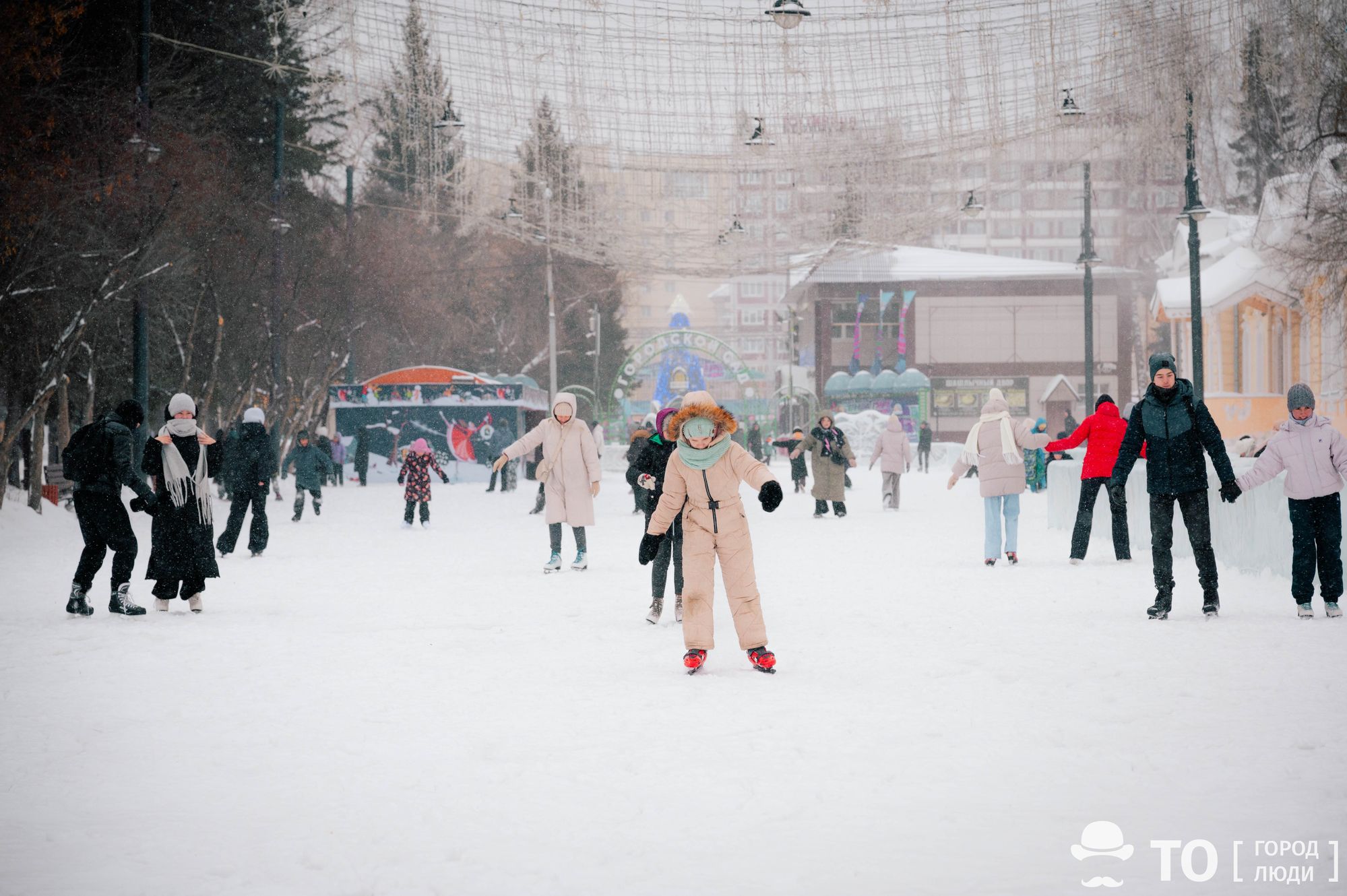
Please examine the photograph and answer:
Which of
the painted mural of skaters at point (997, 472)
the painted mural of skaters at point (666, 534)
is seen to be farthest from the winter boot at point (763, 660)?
the painted mural of skaters at point (997, 472)

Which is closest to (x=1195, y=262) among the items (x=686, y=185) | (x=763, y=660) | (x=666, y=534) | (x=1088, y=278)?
(x=1088, y=278)

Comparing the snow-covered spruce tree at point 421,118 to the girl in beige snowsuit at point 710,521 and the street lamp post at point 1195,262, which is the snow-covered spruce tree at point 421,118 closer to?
the girl in beige snowsuit at point 710,521

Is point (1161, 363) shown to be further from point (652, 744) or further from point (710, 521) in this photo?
point (652, 744)

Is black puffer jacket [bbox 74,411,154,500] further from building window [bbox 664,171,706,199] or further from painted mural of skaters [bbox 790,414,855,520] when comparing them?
painted mural of skaters [bbox 790,414,855,520]

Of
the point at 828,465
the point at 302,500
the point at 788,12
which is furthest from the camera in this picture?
the point at 302,500

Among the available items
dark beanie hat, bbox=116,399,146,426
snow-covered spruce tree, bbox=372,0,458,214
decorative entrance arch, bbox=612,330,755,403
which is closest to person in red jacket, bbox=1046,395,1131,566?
snow-covered spruce tree, bbox=372,0,458,214

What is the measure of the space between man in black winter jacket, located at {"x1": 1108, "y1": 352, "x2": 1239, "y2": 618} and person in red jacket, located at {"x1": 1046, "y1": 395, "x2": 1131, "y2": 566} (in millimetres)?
4025

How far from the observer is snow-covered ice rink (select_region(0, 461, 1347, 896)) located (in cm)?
423

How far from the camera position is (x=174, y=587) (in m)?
10.8

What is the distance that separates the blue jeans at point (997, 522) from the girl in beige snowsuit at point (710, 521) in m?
6.49

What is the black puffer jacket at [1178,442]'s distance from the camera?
9.64 m

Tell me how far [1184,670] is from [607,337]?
62241 mm

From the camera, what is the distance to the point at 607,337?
69125 mm

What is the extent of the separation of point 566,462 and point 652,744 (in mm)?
7743
